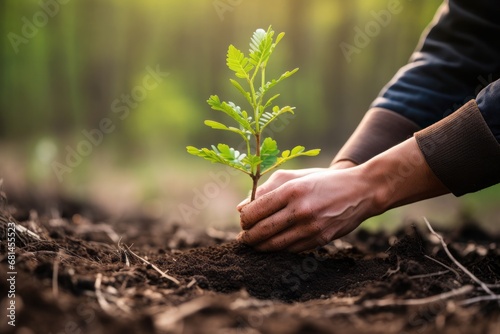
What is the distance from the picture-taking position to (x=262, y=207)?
1985 mm

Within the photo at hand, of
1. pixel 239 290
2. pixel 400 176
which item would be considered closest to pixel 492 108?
pixel 400 176

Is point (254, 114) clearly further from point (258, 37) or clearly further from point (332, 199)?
point (332, 199)

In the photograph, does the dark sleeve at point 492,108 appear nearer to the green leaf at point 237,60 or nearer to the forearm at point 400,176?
the forearm at point 400,176

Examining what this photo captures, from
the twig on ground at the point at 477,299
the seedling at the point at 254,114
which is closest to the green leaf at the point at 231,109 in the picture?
the seedling at the point at 254,114

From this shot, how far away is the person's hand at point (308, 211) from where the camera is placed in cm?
195

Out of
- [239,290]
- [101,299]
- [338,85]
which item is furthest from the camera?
[338,85]

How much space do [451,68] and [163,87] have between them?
558 centimetres

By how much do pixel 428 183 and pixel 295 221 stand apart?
546 millimetres

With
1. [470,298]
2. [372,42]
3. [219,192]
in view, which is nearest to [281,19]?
[372,42]

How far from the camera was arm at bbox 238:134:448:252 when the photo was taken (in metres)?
1.96

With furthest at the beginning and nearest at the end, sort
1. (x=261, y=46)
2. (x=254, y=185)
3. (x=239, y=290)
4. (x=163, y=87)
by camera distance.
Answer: (x=163, y=87)
(x=254, y=185)
(x=261, y=46)
(x=239, y=290)

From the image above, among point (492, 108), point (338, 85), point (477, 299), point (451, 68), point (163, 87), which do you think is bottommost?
point (477, 299)

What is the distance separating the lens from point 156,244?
2986 mm

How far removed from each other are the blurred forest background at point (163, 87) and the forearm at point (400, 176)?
3453mm
